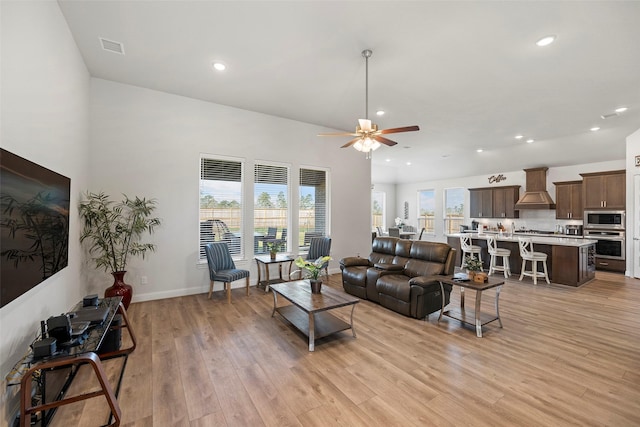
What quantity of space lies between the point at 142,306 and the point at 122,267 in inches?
28.5

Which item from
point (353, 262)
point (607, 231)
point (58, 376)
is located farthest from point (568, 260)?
point (58, 376)

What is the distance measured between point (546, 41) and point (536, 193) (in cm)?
669

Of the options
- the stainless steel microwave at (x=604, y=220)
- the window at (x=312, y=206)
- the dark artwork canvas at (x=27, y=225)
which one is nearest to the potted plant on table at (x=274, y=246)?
the window at (x=312, y=206)

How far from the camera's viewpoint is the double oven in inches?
272

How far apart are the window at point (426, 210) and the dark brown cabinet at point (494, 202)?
69.2 inches

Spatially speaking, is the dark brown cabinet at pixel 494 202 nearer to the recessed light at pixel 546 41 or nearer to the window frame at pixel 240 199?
the recessed light at pixel 546 41

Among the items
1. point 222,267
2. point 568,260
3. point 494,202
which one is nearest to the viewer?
point 222,267

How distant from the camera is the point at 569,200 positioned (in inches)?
311

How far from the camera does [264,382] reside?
2.46 m

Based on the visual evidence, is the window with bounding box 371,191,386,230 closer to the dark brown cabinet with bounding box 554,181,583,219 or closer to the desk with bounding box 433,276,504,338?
the dark brown cabinet with bounding box 554,181,583,219

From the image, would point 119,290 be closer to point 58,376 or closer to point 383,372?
point 58,376

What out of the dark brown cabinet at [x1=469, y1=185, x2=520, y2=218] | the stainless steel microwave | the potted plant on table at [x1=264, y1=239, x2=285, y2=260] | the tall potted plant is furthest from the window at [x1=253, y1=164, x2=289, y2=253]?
the stainless steel microwave

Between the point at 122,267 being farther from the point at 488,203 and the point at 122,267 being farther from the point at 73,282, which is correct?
the point at 488,203

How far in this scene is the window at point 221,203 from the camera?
5190 mm
